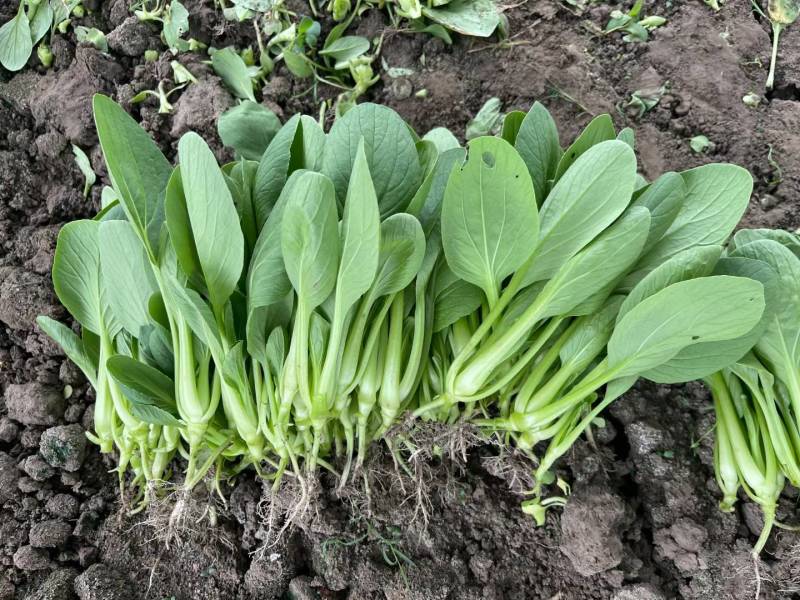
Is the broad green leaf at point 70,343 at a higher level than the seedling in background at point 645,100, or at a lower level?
lower

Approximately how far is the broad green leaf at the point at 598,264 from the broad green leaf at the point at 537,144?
155mm

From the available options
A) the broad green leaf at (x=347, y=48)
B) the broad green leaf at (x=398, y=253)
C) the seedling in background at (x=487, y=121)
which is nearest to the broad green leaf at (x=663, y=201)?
the broad green leaf at (x=398, y=253)

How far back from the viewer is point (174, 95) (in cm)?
137

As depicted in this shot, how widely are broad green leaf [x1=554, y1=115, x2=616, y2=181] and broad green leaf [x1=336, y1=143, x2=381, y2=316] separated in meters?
0.36

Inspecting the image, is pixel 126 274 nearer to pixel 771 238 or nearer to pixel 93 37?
pixel 93 37

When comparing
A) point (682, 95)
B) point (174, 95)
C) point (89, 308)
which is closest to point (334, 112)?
point (174, 95)

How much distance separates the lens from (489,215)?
0.87 meters

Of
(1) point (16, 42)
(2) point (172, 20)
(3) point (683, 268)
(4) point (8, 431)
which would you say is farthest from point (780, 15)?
(4) point (8, 431)

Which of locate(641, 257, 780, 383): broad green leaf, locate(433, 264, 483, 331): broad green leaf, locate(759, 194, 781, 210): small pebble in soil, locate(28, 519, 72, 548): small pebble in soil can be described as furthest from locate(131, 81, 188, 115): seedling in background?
locate(759, 194, 781, 210): small pebble in soil

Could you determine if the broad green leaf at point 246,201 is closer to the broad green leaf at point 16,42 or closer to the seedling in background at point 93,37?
the seedling in background at point 93,37

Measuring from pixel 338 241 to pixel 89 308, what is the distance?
21.0 inches

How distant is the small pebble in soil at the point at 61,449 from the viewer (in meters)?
1.09

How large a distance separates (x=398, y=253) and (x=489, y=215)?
0.15m

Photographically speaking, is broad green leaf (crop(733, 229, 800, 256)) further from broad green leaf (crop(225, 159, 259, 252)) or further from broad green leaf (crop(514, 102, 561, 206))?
broad green leaf (crop(225, 159, 259, 252))
